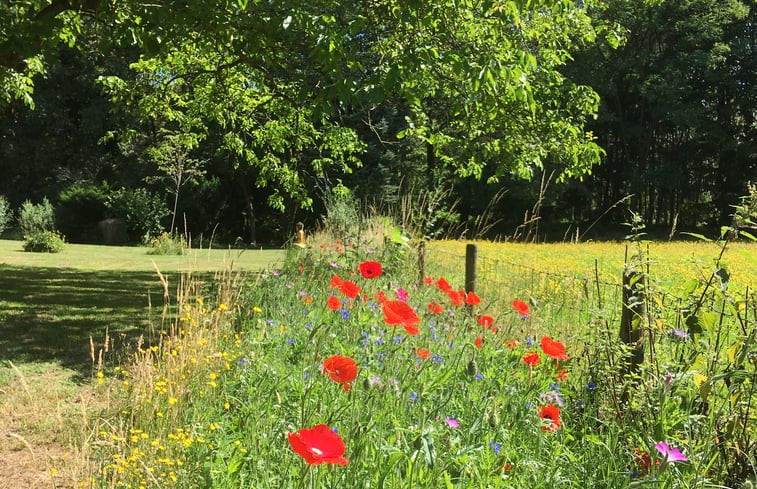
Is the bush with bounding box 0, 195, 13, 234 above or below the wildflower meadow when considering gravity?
above

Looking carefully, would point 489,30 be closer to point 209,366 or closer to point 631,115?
point 209,366

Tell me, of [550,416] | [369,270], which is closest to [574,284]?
[369,270]

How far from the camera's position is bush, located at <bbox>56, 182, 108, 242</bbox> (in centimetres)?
2392

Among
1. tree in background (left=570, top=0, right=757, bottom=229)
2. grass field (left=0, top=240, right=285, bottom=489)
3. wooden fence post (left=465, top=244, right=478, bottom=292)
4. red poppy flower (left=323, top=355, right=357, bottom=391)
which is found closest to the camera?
red poppy flower (left=323, top=355, right=357, bottom=391)

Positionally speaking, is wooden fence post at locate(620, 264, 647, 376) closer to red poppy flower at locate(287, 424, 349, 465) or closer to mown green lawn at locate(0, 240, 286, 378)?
red poppy flower at locate(287, 424, 349, 465)

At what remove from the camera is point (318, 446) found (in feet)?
3.36

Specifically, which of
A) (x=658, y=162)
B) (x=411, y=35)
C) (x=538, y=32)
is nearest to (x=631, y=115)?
(x=658, y=162)

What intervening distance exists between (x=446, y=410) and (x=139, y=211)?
22.8m

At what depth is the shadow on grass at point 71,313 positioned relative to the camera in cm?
543

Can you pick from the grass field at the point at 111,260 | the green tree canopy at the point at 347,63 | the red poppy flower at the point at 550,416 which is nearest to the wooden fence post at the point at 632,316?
the red poppy flower at the point at 550,416

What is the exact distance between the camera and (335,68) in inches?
172

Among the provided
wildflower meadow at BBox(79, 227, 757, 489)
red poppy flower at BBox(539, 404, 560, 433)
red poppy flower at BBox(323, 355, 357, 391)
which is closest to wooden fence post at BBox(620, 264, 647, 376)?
wildflower meadow at BBox(79, 227, 757, 489)

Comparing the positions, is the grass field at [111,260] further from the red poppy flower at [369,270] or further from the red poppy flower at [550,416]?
the red poppy flower at [550,416]

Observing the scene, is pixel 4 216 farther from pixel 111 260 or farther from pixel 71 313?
pixel 71 313
